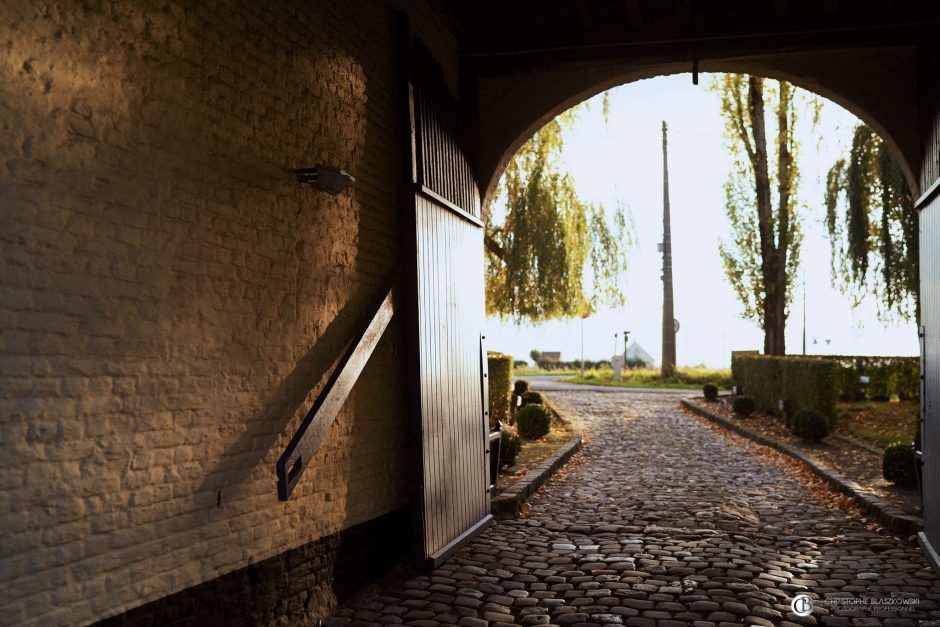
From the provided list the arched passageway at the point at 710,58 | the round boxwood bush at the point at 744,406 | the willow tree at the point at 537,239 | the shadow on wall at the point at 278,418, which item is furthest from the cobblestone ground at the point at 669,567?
the willow tree at the point at 537,239

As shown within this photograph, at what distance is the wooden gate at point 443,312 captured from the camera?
635cm

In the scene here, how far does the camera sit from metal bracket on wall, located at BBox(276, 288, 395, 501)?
450cm

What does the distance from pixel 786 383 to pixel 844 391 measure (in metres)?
4.44

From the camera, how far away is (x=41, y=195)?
320 centimetres

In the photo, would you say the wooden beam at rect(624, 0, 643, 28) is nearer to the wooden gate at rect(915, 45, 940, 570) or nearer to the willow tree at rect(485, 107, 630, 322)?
the wooden gate at rect(915, 45, 940, 570)

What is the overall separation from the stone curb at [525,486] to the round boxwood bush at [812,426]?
3457mm

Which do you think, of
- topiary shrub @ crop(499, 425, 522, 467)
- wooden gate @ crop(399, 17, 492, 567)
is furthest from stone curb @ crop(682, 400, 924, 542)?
topiary shrub @ crop(499, 425, 522, 467)

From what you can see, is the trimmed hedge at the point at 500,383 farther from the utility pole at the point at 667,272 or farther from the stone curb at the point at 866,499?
the utility pole at the point at 667,272

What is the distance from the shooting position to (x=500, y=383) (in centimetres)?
1577

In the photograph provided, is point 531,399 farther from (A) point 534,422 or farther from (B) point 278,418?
(B) point 278,418

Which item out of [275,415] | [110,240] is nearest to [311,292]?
[275,415]

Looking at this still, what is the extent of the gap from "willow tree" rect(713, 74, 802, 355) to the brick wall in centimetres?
1517

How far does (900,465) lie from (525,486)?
143 inches

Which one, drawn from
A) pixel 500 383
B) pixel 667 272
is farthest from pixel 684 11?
pixel 667 272
